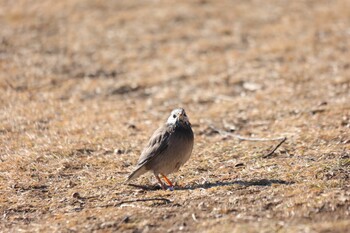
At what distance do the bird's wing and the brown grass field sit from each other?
0.43 metres

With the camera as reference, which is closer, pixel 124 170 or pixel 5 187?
pixel 5 187

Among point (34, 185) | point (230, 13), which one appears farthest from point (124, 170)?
point (230, 13)

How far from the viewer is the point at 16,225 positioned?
289 inches

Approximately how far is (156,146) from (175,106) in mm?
5156

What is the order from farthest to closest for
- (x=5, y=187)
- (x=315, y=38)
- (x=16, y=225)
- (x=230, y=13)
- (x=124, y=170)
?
(x=230, y=13) → (x=315, y=38) → (x=124, y=170) → (x=5, y=187) → (x=16, y=225)

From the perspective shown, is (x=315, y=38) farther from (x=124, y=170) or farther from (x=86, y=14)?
(x=124, y=170)

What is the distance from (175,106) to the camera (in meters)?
13.6

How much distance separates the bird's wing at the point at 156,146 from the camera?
8375mm

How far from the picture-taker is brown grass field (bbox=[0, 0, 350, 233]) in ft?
24.1

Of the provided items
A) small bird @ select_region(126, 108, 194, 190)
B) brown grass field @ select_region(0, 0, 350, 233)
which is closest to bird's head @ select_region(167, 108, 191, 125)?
small bird @ select_region(126, 108, 194, 190)

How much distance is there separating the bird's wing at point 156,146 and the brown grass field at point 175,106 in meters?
0.43

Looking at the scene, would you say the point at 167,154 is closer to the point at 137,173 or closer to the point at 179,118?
the point at 137,173

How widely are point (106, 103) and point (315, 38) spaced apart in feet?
23.9

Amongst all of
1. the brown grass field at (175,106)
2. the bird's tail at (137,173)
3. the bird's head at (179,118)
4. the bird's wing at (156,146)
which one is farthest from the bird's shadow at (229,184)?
the bird's head at (179,118)
